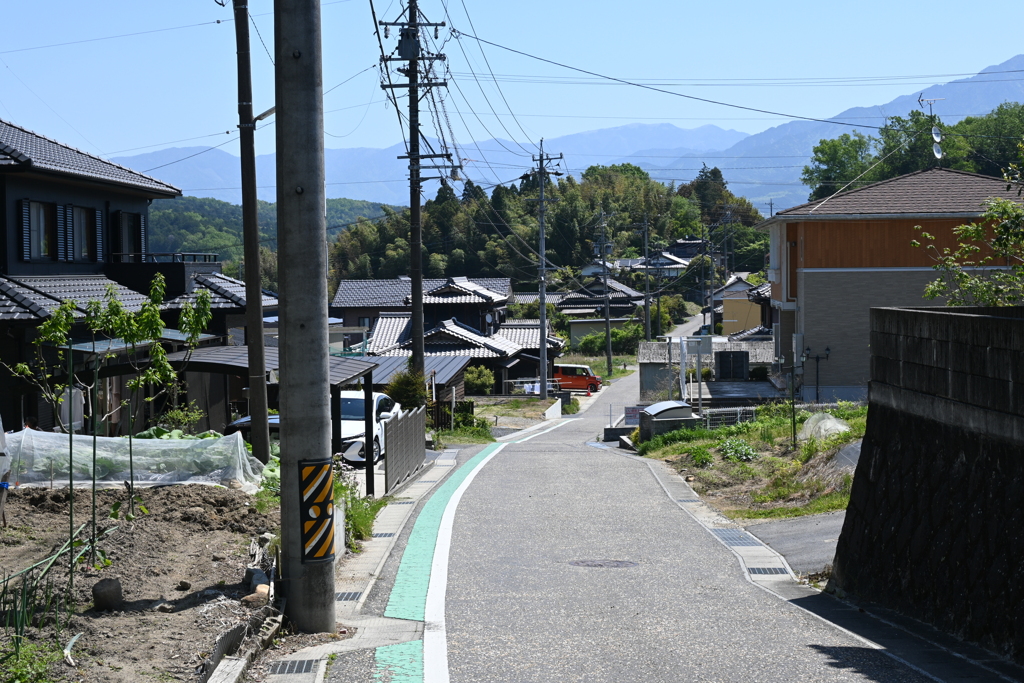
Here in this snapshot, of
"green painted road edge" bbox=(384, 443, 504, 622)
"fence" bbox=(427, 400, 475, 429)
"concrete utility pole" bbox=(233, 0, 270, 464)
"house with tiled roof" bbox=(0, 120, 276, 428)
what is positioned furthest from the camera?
"fence" bbox=(427, 400, 475, 429)

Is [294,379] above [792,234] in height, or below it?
below

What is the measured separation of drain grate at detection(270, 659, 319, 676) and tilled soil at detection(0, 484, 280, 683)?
45 centimetres

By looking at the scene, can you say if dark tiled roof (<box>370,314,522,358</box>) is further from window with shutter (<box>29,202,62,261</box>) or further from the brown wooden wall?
window with shutter (<box>29,202,62,261</box>)

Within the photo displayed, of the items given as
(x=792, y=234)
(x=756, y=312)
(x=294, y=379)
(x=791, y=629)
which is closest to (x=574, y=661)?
(x=791, y=629)

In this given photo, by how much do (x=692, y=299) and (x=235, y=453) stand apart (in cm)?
9220

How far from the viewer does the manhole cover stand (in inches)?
389

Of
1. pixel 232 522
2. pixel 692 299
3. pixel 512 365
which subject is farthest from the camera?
pixel 692 299

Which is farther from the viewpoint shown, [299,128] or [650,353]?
[650,353]

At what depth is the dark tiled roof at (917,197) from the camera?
95.9 feet

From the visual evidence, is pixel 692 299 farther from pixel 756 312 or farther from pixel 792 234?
pixel 792 234

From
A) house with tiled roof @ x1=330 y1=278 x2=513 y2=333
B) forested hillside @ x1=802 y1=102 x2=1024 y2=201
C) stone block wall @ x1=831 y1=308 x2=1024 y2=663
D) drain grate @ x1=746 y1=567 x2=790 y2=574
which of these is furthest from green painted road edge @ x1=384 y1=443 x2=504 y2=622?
forested hillside @ x1=802 y1=102 x2=1024 y2=201

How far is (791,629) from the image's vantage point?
739 cm

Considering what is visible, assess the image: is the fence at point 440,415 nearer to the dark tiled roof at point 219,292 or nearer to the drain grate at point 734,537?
the dark tiled roof at point 219,292

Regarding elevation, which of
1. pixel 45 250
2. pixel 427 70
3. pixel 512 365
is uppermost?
pixel 427 70
